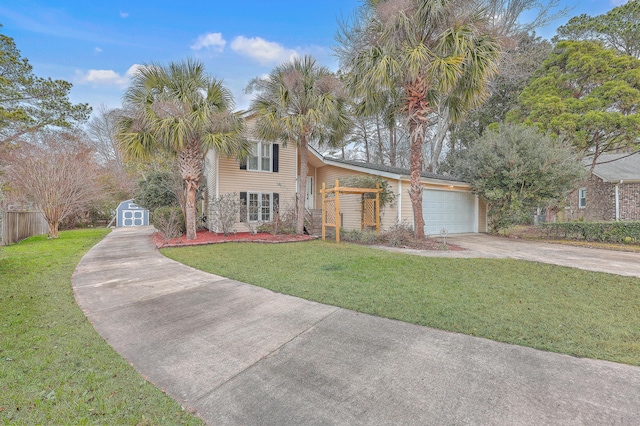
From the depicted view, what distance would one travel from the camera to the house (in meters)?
11.9

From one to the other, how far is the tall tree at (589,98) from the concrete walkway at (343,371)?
→ 45.6 ft

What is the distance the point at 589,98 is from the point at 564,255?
9.22 m

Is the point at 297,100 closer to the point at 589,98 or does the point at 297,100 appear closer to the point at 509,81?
the point at 589,98

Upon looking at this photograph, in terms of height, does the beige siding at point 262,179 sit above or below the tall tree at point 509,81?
below

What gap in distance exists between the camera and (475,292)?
460 centimetres

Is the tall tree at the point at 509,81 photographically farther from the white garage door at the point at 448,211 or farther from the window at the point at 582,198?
the window at the point at 582,198

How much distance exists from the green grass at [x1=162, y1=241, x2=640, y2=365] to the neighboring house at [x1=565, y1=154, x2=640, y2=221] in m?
13.7

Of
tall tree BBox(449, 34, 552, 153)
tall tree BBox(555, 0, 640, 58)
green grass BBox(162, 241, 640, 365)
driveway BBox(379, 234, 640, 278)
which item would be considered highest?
tall tree BBox(555, 0, 640, 58)

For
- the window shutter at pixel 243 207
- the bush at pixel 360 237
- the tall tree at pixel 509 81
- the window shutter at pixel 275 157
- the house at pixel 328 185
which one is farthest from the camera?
the tall tree at pixel 509 81

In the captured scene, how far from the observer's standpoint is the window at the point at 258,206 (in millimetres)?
12984

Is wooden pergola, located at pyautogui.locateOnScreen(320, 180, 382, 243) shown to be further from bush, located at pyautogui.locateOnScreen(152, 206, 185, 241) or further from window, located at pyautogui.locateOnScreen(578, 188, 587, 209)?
window, located at pyautogui.locateOnScreen(578, 188, 587, 209)

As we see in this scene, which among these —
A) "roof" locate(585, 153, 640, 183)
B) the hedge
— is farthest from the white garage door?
"roof" locate(585, 153, 640, 183)

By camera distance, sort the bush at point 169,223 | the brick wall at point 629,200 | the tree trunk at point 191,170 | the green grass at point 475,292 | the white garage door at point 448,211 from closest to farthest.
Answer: the green grass at point 475,292 → the tree trunk at point 191,170 → the bush at point 169,223 → the white garage door at point 448,211 → the brick wall at point 629,200

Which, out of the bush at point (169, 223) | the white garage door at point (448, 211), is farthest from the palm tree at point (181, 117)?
the white garage door at point (448, 211)
